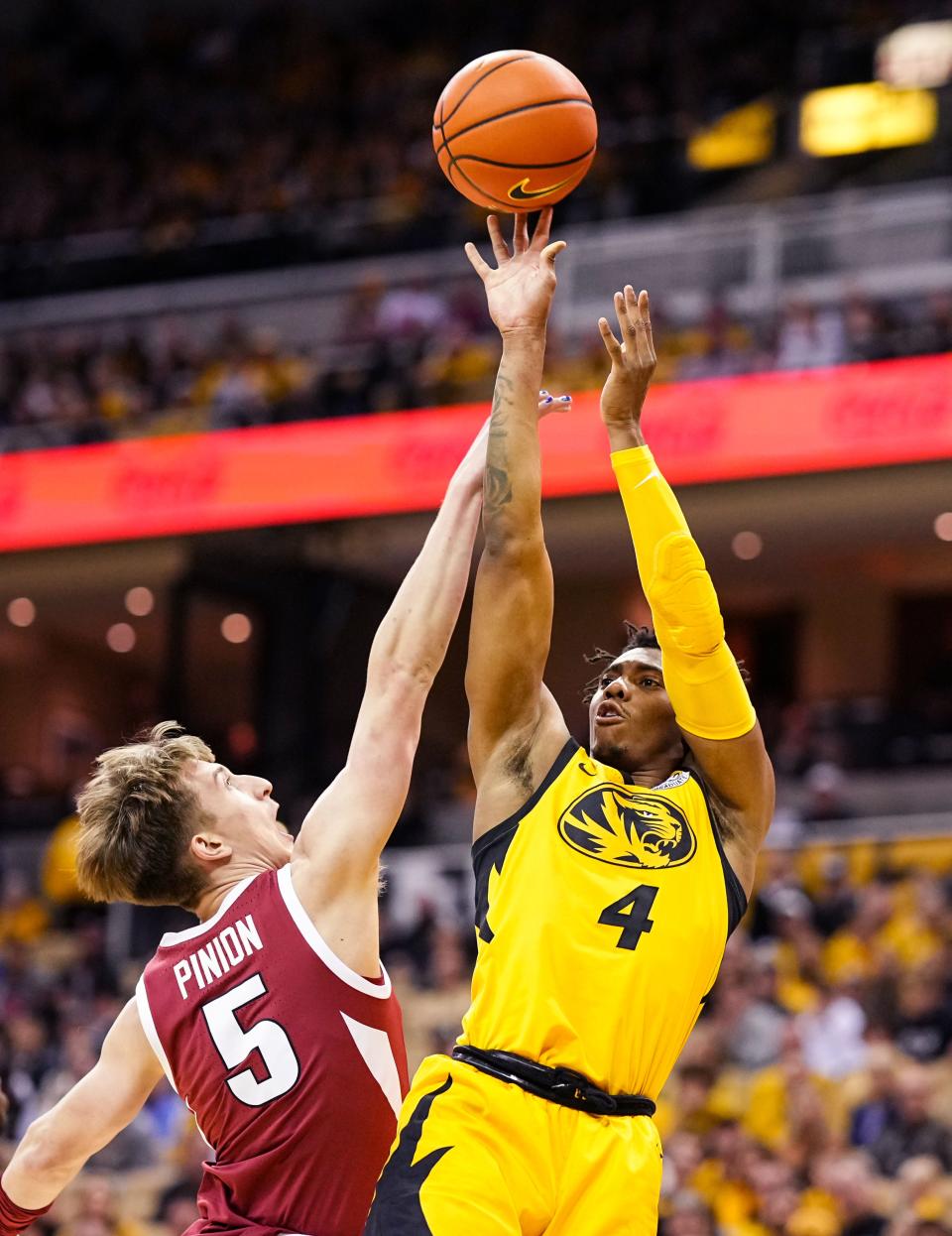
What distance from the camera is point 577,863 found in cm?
356

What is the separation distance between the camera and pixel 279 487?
627 inches

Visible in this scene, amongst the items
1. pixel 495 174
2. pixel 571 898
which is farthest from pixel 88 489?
pixel 571 898

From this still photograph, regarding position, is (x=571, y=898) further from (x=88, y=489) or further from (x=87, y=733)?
(x=87, y=733)

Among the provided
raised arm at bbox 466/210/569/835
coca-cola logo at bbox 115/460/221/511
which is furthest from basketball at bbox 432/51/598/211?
coca-cola logo at bbox 115/460/221/511

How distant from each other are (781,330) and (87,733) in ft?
38.8

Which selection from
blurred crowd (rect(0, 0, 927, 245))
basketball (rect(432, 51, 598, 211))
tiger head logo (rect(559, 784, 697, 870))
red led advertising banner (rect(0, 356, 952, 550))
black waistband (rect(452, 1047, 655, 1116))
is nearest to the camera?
black waistband (rect(452, 1047, 655, 1116))

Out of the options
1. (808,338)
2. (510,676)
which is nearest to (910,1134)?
(510,676)

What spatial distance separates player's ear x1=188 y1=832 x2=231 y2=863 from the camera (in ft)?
12.4

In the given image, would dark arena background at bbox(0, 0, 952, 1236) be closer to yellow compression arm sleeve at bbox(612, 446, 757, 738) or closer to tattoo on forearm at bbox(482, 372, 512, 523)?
yellow compression arm sleeve at bbox(612, 446, 757, 738)

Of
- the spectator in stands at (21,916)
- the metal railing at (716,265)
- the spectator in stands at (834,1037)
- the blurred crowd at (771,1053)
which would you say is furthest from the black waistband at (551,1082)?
the spectator in stands at (21,916)

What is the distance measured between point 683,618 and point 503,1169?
113cm

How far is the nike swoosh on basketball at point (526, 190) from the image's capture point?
14.6ft

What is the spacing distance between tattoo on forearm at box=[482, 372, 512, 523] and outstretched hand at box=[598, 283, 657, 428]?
0.21 m

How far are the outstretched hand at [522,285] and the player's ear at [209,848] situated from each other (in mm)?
1204
